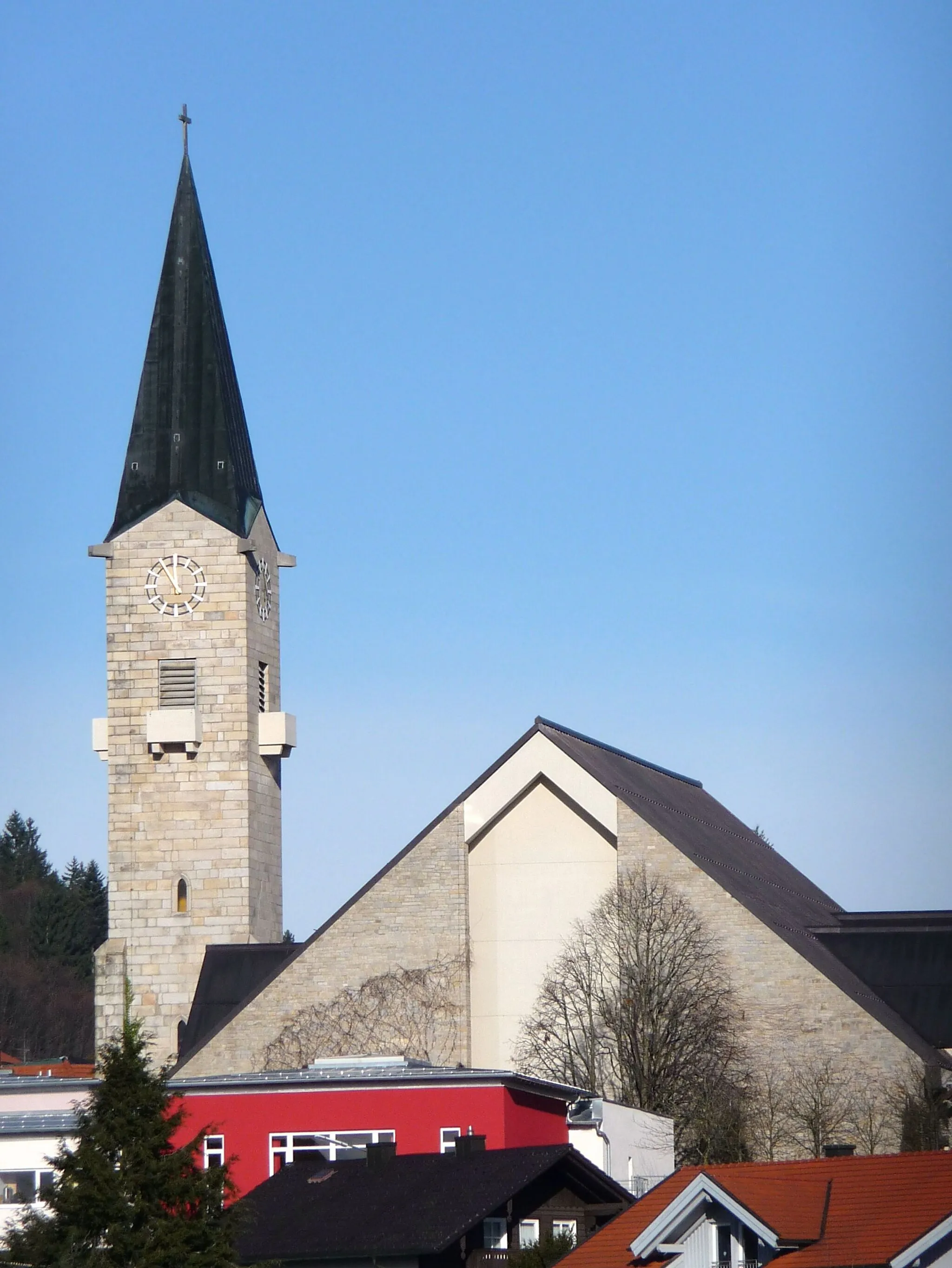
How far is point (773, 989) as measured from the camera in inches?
1715

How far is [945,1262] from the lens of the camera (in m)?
25.2

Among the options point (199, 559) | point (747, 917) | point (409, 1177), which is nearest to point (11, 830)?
point (199, 559)

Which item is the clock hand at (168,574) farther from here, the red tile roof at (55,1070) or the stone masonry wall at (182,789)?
the red tile roof at (55,1070)

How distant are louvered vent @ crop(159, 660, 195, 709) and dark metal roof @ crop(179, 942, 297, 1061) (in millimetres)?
5354

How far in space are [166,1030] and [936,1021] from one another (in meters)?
16.5

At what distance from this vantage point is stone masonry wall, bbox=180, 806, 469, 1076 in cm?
4509

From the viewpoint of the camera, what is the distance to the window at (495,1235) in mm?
28688

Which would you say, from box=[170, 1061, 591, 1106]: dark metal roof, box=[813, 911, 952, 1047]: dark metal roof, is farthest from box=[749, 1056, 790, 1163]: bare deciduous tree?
box=[170, 1061, 591, 1106]: dark metal roof

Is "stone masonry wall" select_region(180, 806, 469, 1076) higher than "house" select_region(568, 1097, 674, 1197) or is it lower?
higher

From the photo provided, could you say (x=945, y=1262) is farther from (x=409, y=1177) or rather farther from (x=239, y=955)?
(x=239, y=955)

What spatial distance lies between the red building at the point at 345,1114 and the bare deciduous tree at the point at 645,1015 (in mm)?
7718

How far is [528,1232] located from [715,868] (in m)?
17.3

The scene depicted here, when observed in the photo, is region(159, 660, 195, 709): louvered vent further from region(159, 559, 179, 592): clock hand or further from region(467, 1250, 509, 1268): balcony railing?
region(467, 1250, 509, 1268): balcony railing

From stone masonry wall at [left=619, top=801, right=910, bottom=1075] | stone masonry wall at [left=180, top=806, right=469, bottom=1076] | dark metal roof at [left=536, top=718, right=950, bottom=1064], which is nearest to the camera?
stone masonry wall at [left=619, top=801, right=910, bottom=1075]
